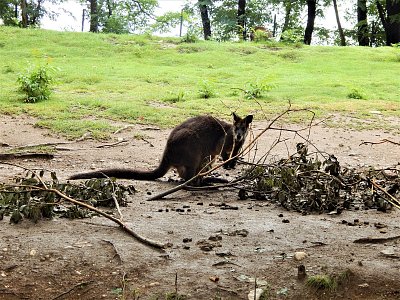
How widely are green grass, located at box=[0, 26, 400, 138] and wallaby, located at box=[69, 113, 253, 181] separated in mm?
583

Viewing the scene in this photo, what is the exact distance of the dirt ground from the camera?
366 cm

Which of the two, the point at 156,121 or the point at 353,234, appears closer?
the point at 353,234

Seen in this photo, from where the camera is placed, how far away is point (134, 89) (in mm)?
14344

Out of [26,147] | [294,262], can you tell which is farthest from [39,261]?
[26,147]

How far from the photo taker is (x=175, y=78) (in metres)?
16.0

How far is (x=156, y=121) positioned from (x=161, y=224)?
634 centimetres

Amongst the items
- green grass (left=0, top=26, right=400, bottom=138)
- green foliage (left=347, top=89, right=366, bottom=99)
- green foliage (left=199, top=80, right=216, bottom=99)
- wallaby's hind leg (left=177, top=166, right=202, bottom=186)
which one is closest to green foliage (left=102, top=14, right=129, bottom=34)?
green grass (left=0, top=26, right=400, bottom=138)

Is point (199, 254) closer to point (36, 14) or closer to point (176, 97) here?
point (176, 97)

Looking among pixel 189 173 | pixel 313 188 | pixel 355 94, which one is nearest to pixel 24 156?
pixel 189 173

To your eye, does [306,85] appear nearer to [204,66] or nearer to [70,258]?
[204,66]

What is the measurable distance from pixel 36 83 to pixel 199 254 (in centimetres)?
941

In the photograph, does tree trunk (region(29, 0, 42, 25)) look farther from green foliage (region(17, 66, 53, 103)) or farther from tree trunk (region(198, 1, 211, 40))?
green foliage (region(17, 66, 53, 103))

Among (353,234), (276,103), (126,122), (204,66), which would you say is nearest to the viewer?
(353,234)

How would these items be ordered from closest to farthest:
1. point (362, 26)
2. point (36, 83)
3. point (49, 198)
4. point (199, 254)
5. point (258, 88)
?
point (199, 254) → point (49, 198) → point (36, 83) → point (258, 88) → point (362, 26)
